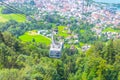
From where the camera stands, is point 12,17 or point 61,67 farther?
point 12,17

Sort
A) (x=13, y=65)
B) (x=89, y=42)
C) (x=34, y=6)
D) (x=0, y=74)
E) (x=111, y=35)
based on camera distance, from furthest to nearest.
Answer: (x=34, y=6), (x=111, y=35), (x=89, y=42), (x=13, y=65), (x=0, y=74)

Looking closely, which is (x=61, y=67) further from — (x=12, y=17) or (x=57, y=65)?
(x=12, y=17)

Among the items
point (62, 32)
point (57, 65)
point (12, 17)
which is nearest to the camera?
point (57, 65)

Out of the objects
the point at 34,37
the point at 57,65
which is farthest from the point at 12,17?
the point at 57,65

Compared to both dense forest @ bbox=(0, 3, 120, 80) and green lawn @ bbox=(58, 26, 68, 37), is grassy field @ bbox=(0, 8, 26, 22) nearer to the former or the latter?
green lawn @ bbox=(58, 26, 68, 37)

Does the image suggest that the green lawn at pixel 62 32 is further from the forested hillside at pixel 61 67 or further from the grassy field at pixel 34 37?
the forested hillside at pixel 61 67

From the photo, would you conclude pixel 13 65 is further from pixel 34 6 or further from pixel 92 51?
pixel 34 6

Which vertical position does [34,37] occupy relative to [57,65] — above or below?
below

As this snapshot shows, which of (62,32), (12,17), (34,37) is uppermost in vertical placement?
(12,17)

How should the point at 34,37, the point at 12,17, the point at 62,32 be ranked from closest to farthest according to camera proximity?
the point at 34,37 < the point at 62,32 < the point at 12,17

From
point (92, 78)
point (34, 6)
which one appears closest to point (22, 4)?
point (34, 6)

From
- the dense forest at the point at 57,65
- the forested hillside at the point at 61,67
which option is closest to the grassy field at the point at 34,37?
the dense forest at the point at 57,65
